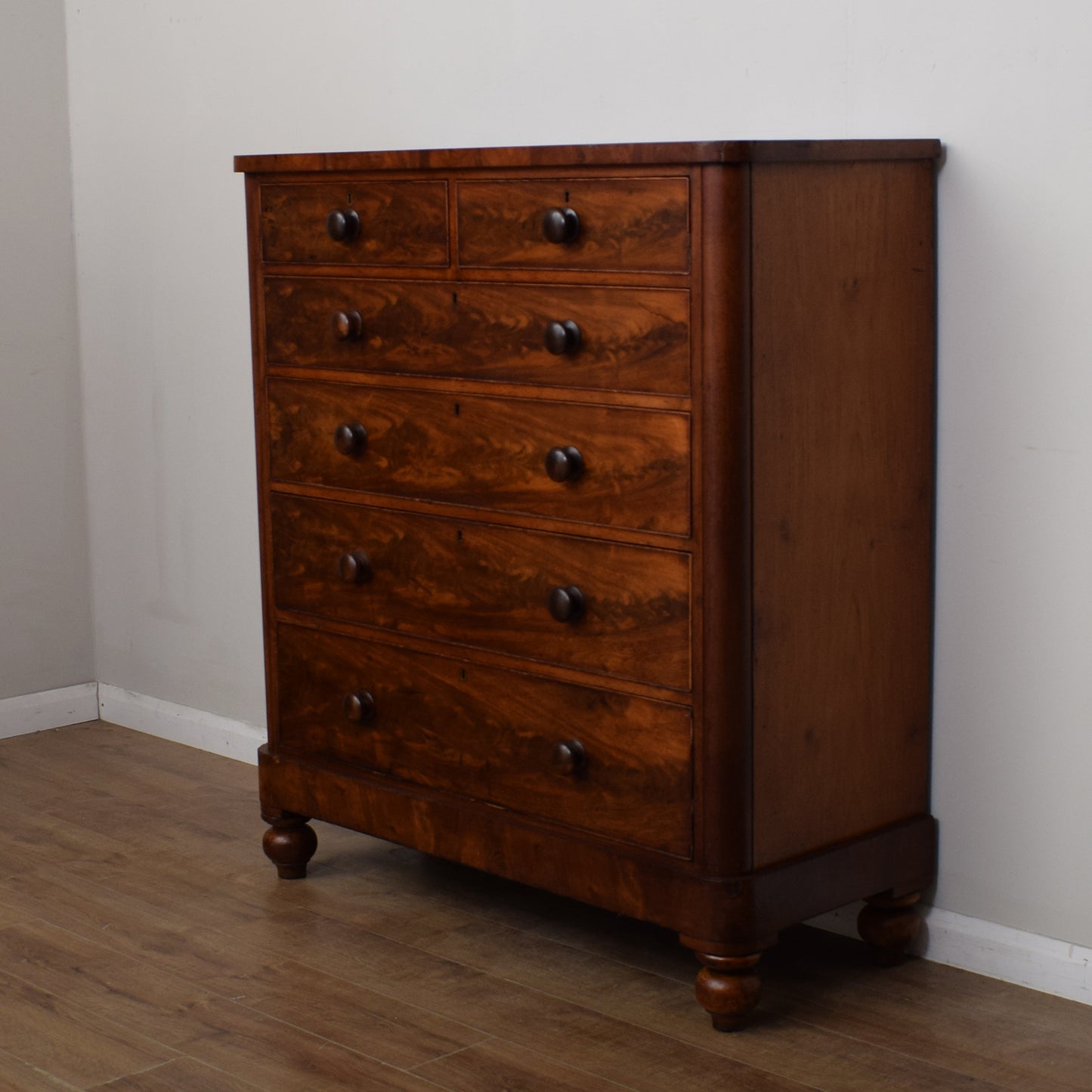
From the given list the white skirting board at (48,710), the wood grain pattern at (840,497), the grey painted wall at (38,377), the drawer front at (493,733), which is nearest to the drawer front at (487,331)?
the wood grain pattern at (840,497)

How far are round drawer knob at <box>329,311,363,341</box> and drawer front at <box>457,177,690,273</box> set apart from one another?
0.24 metres

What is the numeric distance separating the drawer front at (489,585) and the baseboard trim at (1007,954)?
63 cm

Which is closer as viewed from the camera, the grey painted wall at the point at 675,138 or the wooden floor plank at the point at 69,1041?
the wooden floor plank at the point at 69,1041

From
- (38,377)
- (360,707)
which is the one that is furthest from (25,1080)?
(38,377)

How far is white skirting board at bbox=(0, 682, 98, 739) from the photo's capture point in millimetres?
3634

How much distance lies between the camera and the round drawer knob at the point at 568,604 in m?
2.16

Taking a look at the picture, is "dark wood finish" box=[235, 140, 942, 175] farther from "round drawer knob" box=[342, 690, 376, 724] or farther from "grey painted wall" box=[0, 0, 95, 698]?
"grey painted wall" box=[0, 0, 95, 698]

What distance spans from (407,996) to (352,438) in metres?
0.81

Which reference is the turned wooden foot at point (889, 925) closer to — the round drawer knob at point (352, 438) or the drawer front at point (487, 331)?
the drawer front at point (487, 331)

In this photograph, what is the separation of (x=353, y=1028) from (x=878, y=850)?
0.75 metres

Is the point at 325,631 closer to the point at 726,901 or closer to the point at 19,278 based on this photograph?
the point at 726,901

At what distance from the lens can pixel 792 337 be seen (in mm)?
2037

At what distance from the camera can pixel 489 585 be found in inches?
90.2

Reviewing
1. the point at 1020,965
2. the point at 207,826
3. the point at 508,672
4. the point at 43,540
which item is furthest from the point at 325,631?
the point at 43,540
